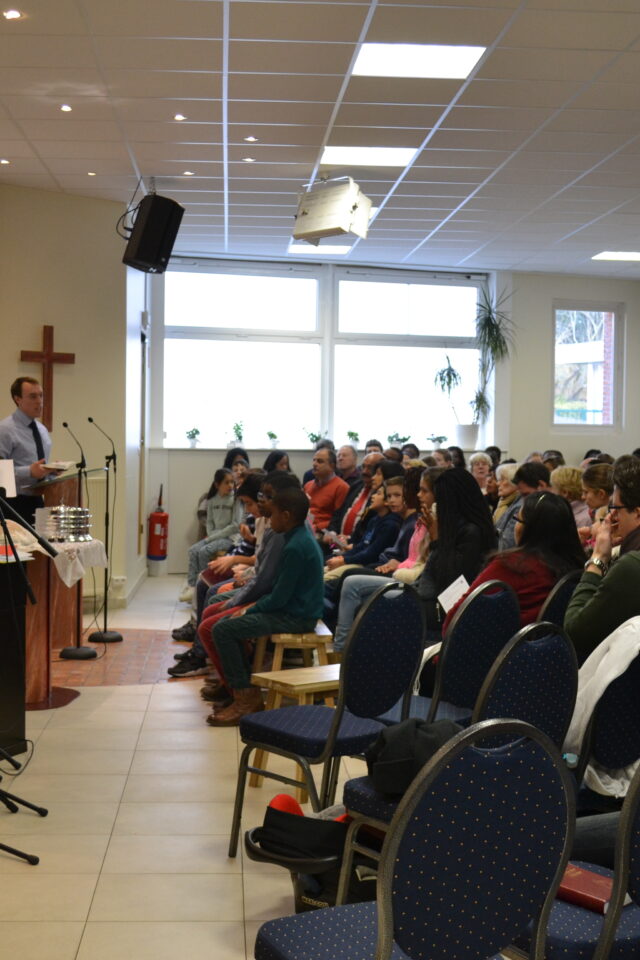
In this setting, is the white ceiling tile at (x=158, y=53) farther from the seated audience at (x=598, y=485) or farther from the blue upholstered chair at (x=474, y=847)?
the blue upholstered chair at (x=474, y=847)

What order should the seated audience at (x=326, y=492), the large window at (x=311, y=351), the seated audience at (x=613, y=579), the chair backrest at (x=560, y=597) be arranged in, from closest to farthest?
the seated audience at (x=613, y=579), the chair backrest at (x=560, y=597), the seated audience at (x=326, y=492), the large window at (x=311, y=351)

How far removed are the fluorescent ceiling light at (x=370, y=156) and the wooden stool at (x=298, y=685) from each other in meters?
4.25

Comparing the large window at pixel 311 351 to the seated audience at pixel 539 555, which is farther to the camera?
the large window at pixel 311 351

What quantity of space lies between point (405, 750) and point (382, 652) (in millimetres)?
880

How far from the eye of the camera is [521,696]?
2.57 metres

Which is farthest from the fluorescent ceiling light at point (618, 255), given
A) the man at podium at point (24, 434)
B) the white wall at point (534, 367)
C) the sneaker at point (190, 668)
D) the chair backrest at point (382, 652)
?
the chair backrest at point (382, 652)

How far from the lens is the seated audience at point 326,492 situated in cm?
867

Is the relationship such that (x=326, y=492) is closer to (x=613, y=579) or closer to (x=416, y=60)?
(x=416, y=60)

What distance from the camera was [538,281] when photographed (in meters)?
12.3

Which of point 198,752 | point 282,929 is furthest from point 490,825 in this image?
point 198,752

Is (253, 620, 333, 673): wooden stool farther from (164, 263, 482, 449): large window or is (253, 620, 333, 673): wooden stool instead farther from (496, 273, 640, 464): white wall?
(496, 273, 640, 464): white wall

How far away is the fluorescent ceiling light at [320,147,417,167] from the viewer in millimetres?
7098

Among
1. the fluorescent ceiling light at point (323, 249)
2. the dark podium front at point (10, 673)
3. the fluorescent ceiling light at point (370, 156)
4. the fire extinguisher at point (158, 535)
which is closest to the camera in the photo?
the dark podium front at point (10, 673)

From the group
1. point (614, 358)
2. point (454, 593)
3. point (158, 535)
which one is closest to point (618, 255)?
point (614, 358)
